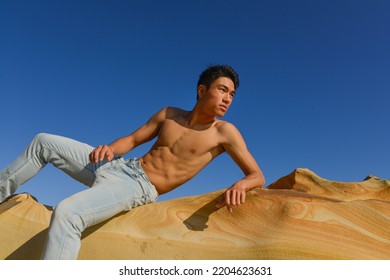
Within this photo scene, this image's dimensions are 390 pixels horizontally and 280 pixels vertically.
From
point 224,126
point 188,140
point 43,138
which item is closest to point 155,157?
point 188,140

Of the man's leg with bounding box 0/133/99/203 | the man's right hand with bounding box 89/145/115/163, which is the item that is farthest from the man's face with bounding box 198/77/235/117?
the man's leg with bounding box 0/133/99/203

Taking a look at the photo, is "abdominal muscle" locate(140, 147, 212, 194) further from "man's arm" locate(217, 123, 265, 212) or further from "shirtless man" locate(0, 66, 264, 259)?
"man's arm" locate(217, 123, 265, 212)

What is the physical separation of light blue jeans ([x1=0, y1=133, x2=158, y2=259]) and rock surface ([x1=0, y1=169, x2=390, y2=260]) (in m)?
0.13

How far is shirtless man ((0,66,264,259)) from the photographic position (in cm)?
239

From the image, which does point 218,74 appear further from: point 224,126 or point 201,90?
point 224,126

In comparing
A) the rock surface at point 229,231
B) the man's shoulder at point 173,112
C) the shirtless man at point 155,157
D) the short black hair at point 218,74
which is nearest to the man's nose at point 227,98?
the shirtless man at point 155,157

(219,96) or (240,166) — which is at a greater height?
(219,96)

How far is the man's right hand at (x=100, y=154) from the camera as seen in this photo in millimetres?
2598

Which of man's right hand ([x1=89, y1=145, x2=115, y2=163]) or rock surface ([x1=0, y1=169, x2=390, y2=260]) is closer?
rock surface ([x1=0, y1=169, x2=390, y2=260])

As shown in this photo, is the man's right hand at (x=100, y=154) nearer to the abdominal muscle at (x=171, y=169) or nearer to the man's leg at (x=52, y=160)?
the man's leg at (x=52, y=160)

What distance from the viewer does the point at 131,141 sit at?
294 cm

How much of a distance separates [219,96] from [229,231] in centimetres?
112

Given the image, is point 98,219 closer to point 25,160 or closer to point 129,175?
point 129,175
